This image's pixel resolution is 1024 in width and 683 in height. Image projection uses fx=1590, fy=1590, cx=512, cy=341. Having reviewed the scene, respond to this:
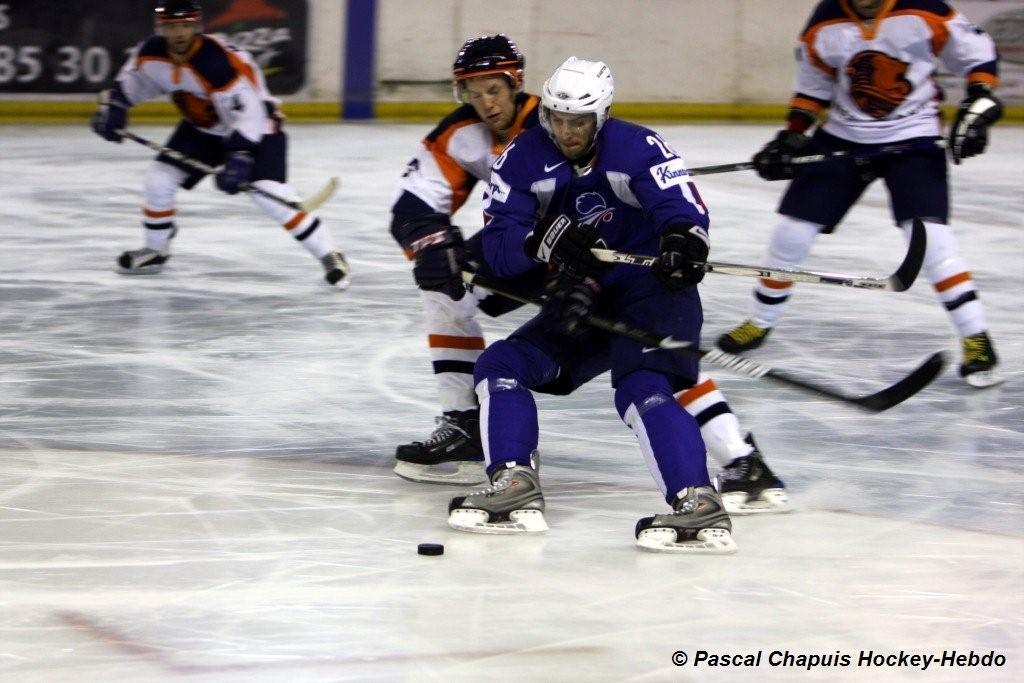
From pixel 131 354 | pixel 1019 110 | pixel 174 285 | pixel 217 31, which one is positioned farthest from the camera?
pixel 1019 110

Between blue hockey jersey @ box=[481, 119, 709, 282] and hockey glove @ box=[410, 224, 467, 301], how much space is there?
110 mm

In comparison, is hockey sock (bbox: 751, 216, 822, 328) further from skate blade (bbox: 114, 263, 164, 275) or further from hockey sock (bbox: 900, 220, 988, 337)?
skate blade (bbox: 114, 263, 164, 275)

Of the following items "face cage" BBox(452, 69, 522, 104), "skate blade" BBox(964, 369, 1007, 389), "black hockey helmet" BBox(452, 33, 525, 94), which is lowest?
"skate blade" BBox(964, 369, 1007, 389)

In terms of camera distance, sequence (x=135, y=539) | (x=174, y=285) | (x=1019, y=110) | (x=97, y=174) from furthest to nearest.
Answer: (x=1019, y=110) → (x=97, y=174) → (x=174, y=285) → (x=135, y=539)

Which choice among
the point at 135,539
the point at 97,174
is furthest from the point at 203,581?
the point at 97,174

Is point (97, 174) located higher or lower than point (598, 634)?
lower

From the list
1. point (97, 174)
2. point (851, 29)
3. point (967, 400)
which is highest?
point (851, 29)

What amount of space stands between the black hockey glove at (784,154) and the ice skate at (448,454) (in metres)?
1.43

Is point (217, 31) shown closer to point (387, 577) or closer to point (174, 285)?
point (174, 285)

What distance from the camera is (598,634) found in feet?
8.38

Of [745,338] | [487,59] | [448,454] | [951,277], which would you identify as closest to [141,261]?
[745,338]

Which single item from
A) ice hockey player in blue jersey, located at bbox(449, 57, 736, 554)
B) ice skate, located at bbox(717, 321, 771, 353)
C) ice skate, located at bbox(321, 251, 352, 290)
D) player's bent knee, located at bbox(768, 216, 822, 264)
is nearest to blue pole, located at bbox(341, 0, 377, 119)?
ice skate, located at bbox(321, 251, 352, 290)

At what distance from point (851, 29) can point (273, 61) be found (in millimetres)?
5285

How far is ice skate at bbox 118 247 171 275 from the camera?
18.5 ft
